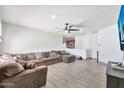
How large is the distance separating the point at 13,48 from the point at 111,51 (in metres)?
5.60

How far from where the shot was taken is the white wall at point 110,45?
215 inches

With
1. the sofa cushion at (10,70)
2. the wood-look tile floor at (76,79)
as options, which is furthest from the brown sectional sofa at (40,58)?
the sofa cushion at (10,70)

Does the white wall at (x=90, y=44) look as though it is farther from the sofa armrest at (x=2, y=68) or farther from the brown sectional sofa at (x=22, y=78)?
the sofa armrest at (x=2, y=68)

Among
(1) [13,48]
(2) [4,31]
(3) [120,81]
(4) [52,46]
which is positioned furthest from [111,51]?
(2) [4,31]

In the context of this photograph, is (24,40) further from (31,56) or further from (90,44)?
(90,44)

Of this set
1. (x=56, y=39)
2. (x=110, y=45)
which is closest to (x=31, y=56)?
(x=56, y=39)

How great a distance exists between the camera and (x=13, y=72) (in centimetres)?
231

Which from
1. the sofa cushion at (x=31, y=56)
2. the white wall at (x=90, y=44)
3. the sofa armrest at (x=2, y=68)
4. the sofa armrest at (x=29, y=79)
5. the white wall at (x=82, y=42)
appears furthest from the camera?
the white wall at (x=82, y=42)

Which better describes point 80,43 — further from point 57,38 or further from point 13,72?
point 13,72

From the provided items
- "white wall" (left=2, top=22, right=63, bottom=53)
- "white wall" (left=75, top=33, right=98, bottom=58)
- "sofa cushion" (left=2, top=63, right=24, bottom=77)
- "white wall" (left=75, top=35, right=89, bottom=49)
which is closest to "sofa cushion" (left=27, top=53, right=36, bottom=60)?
"white wall" (left=2, top=22, right=63, bottom=53)

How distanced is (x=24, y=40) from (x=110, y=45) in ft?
17.0

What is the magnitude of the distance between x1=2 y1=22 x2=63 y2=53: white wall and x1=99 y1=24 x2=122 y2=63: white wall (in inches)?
142

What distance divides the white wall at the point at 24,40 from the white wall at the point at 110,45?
3606 millimetres

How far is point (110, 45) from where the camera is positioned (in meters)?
5.96
